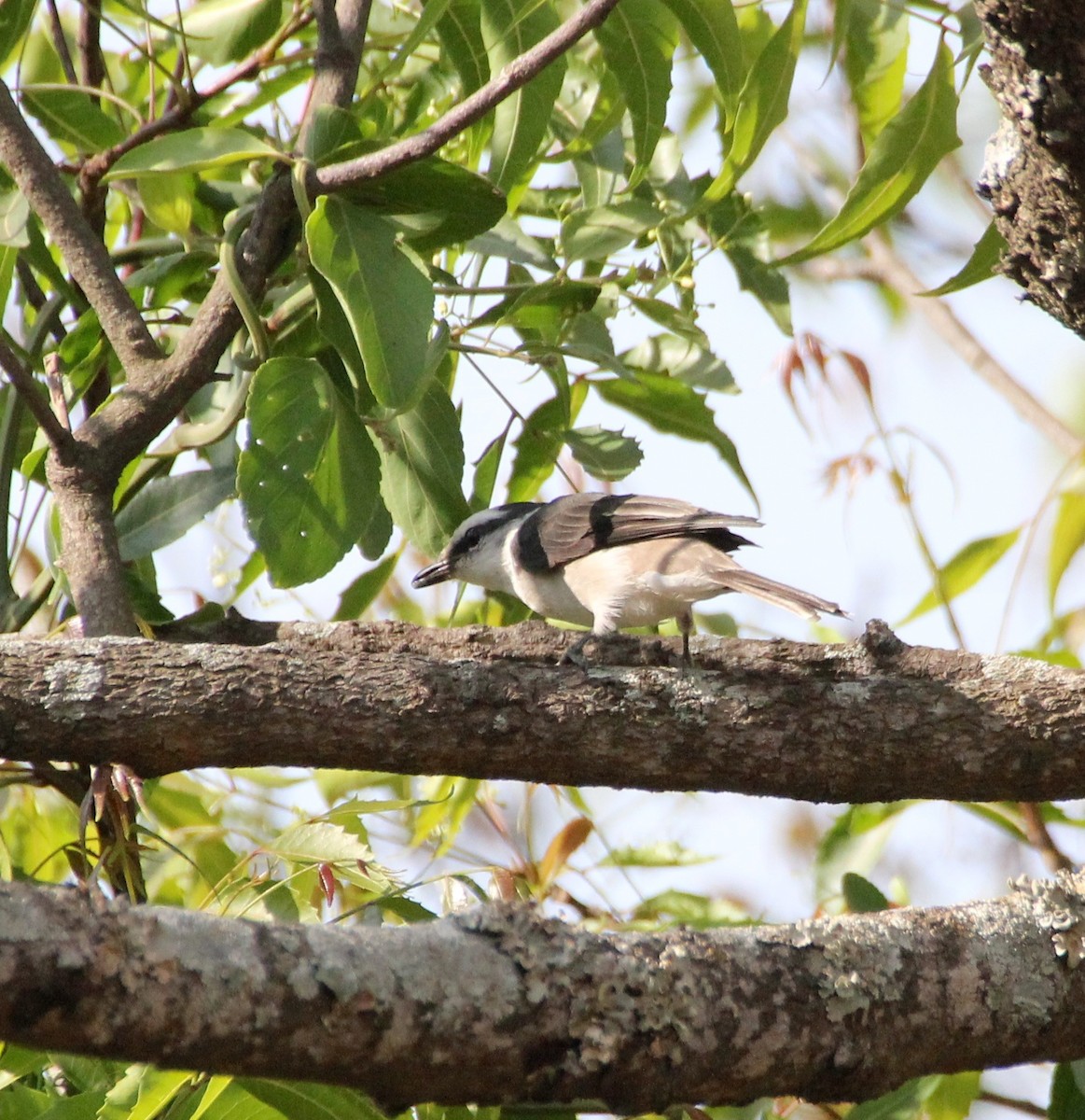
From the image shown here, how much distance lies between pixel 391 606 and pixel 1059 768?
2918mm

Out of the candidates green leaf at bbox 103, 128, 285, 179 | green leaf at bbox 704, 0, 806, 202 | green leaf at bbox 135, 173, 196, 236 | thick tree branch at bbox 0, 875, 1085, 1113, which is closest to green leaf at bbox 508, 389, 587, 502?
green leaf at bbox 704, 0, 806, 202

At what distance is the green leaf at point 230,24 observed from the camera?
3.28 meters

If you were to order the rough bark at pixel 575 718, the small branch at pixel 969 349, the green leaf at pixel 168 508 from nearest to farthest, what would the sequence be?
the rough bark at pixel 575 718, the green leaf at pixel 168 508, the small branch at pixel 969 349

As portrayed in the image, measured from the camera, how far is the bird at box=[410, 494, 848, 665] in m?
3.88

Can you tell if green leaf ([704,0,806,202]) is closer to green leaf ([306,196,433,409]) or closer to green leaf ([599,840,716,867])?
green leaf ([306,196,433,409])

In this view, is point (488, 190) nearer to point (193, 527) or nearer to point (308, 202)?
point (308, 202)

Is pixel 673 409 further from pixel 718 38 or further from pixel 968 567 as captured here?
pixel 968 567

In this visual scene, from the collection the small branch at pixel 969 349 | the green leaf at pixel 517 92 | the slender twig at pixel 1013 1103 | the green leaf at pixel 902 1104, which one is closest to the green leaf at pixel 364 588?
the green leaf at pixel 517 92

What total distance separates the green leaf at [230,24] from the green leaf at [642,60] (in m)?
1.03

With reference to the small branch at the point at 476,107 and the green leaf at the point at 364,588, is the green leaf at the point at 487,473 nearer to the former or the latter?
the green leaf at the point at 364,588

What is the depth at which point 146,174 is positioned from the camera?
8.08 feet

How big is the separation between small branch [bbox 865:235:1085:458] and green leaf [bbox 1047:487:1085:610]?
138 centimetres

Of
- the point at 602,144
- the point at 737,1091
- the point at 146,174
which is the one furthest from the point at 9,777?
the point at 602,144

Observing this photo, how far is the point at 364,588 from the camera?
3.52 meters
